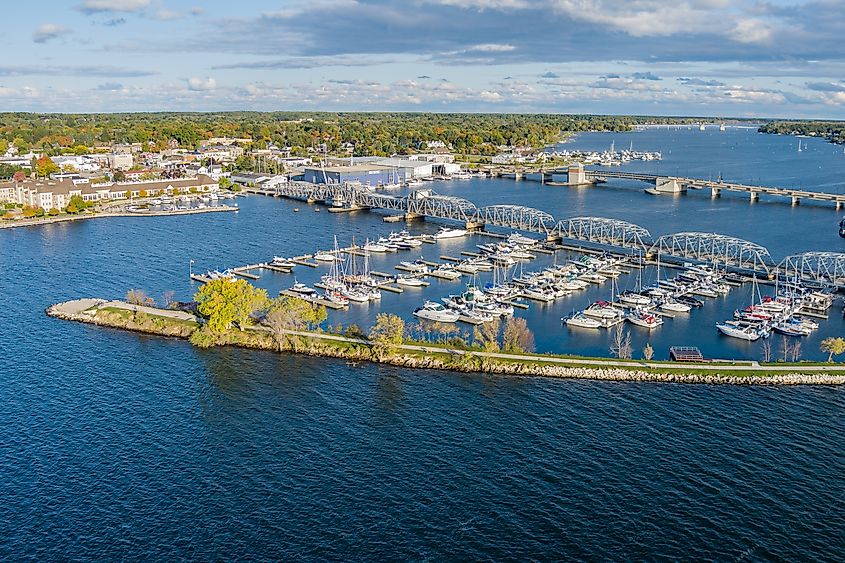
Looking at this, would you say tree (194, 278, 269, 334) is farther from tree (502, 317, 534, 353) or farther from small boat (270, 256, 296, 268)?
small boat (270, 256, 296, 268)

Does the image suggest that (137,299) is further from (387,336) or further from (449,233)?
(449,233)

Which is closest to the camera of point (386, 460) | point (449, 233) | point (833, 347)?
point (386, 460)

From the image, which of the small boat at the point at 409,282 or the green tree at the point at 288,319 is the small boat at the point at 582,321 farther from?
the green tree at the point at 288,319

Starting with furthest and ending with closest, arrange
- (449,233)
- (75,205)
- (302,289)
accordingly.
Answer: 1. (75,205)
2. (449,233)
3. (302,289)

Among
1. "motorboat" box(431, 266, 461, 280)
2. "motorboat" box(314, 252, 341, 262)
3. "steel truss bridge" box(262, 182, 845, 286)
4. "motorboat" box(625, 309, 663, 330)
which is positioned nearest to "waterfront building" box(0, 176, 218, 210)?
"steel truss bridge" box(262, 182, 845, 286)

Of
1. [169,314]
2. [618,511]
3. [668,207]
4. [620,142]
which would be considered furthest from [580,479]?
[620,142]

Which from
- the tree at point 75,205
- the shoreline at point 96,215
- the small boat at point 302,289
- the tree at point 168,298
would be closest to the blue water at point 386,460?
the tree at point 168,298

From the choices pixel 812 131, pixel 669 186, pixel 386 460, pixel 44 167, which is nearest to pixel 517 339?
pixel 386 460
